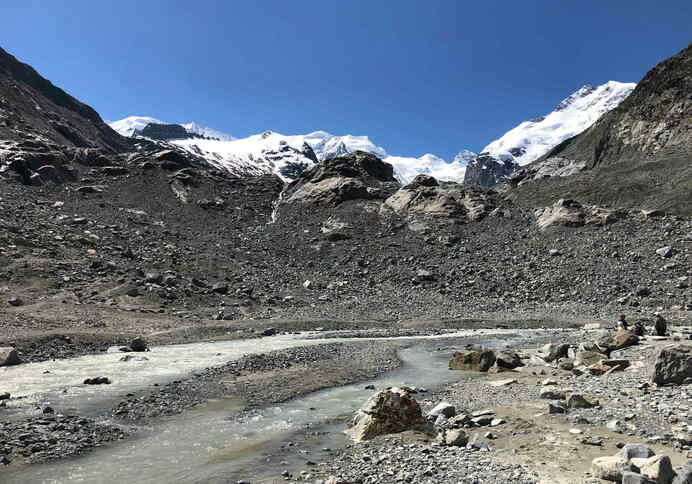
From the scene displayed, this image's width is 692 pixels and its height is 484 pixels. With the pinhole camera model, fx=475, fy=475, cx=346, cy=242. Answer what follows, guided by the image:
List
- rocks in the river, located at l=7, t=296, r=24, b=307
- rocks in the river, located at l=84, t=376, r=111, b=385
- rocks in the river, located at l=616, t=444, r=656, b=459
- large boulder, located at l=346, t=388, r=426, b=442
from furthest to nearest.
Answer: rocks in the river, located at l=7, t=296, r=24, b=307
rocks in the river, located at l=84, t=376, r=111, b=385
large boulder, located at l=346, t=388, r=426, b=442
rocks in the river, located at l=616, t=444, r=656, b=459

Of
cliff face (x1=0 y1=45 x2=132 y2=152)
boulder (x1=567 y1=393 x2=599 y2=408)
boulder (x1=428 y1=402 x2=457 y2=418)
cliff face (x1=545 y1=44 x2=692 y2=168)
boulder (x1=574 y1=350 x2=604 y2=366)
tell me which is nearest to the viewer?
boulder (x1=567 y1=393 x2=599 y2=408)

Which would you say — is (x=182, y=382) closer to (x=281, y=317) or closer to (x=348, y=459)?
(x=348, y=459)

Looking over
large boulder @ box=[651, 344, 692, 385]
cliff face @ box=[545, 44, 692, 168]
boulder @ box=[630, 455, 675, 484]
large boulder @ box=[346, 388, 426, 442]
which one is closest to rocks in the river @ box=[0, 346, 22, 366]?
large boulder @ box=[346, 388, 426, 442]

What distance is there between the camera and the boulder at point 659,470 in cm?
920

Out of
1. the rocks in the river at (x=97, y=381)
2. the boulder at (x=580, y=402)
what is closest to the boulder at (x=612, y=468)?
the boulder at (x=580, y=402)

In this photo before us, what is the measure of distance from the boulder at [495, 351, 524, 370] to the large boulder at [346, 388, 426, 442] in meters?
12.9

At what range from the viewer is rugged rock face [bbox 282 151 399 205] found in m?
92.7


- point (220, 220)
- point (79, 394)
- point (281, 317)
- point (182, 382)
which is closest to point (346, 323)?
point (281, 317)

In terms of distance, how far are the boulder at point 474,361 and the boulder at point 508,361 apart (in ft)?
1.56

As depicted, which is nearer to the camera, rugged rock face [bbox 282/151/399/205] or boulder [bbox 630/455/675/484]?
boulder [bbox 630/455/675/484]

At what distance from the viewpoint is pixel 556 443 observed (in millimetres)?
13086

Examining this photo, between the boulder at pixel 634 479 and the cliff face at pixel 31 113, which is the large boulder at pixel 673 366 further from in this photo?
the cliff face at pixel 31 113

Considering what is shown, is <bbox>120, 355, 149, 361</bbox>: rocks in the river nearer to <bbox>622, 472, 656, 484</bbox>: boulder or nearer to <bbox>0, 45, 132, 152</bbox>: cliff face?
<bbox>622, 472, 656, 484</bbox>: boulder

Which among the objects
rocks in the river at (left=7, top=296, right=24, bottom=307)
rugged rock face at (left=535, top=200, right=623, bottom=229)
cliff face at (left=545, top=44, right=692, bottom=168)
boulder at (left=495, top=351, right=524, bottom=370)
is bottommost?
boulder at (left=495, top=351, right=524, bottom=370)
